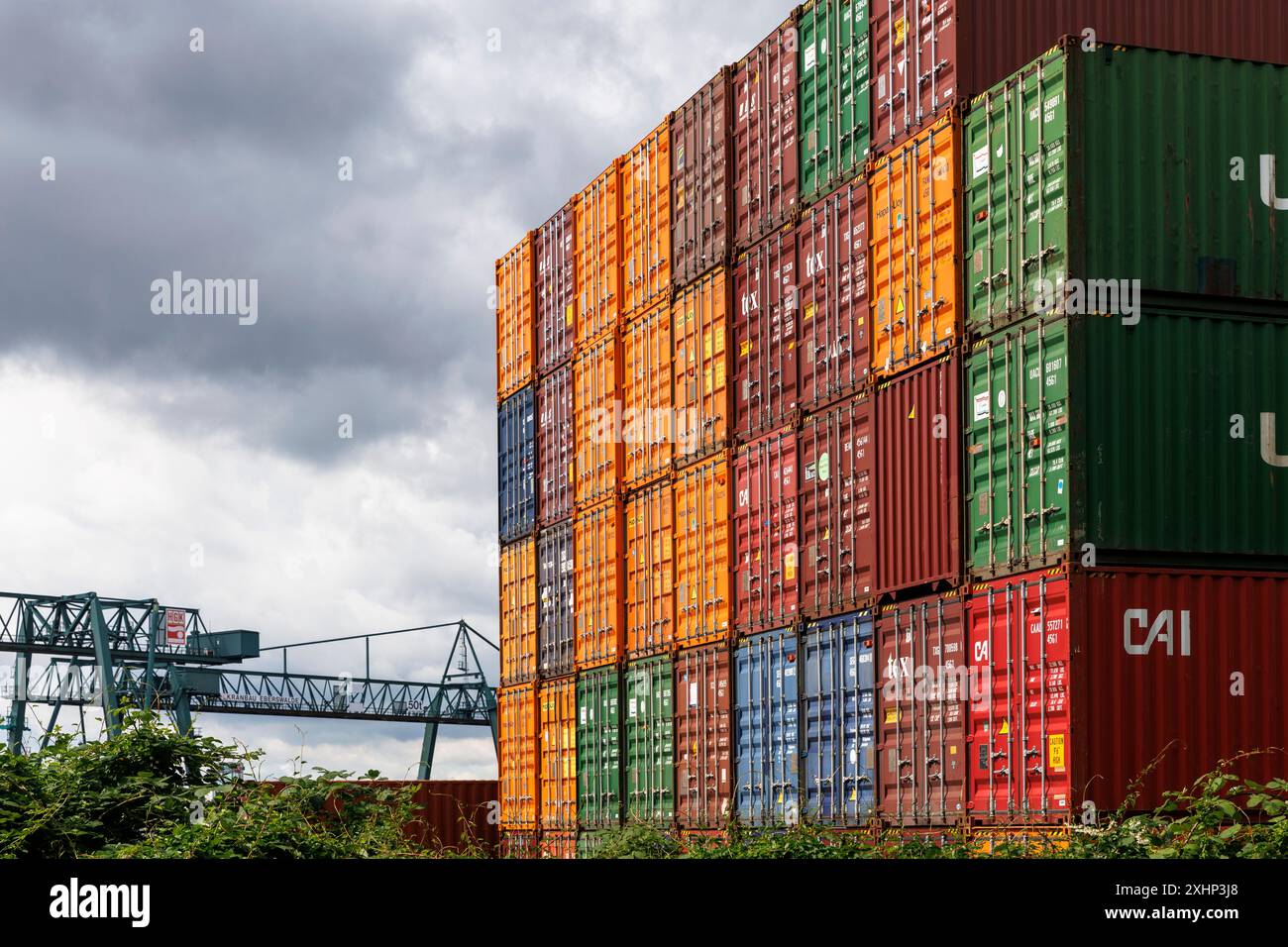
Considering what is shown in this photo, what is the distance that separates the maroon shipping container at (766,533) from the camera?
933 inches

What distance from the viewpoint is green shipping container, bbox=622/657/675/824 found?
26.9 metres

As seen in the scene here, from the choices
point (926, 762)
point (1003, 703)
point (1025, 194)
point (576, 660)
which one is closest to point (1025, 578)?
point (1003, 703)

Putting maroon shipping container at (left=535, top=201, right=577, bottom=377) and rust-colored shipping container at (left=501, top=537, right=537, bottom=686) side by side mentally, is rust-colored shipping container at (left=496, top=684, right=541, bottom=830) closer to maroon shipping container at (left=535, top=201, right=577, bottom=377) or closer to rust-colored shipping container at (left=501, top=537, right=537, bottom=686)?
rust-colored shipping container at (left=501, top=537, right=537, bottom=686)

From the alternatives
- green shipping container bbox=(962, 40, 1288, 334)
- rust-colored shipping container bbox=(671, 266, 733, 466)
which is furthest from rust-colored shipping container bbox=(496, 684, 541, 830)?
green shipping container bbox=(962, 40, 1288, 334)

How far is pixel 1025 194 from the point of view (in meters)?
18.9

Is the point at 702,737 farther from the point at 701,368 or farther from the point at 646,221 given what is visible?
the point at 646,221

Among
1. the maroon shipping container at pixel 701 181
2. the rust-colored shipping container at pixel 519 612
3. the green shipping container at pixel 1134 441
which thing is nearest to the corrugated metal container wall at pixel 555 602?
the rust-colored shipping container at pixel 519 612

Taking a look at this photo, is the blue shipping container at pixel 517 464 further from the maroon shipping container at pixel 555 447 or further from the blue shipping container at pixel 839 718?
the blue shipping container at pixel 839 718

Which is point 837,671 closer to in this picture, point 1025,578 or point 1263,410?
point 1025,578

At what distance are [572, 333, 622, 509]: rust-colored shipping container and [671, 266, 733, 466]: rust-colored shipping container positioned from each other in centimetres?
219

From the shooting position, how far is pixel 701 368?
87.1 feet

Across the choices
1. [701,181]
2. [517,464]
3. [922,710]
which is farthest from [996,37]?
[517,464]

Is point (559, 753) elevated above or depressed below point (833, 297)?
below

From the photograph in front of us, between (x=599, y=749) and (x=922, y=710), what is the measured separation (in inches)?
421
